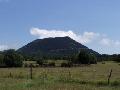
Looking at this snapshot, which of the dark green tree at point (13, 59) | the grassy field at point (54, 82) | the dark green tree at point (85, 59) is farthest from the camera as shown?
the dark green tree at point (85, 59)

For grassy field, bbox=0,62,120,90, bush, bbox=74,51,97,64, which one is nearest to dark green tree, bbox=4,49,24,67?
bush, bbox=74,51,97,64

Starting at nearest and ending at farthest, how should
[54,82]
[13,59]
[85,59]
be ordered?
1. [54,82]
2. [13,59]
3. [85,59]

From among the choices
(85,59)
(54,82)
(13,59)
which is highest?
(85,59)

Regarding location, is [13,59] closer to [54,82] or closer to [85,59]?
[85,59]

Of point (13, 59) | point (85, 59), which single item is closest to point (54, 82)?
point (13, 59)

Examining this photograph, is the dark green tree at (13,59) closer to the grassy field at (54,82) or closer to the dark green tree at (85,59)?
the dark green tree at (85,59)

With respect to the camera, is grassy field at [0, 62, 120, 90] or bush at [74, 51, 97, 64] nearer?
grassy field at [0, 62, 120, 90]

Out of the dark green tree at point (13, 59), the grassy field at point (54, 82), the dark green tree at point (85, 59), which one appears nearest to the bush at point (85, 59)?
the dark green tree at point (85, 59)

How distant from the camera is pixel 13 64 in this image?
377ft

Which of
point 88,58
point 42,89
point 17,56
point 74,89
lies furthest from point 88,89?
point 88,58

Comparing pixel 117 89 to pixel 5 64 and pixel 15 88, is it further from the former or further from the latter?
pixel 5 64

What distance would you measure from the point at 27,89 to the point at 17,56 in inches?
3658

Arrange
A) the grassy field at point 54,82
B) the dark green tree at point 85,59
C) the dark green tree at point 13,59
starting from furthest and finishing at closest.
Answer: the dark green tree at point 85,59, the dark green tree at point 13,59, the grassy field at point 54,82

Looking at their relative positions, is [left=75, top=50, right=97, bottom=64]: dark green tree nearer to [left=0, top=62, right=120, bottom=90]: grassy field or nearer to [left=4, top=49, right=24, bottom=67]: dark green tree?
[left=4, top=49, right=24, bottom=67]: dark green tree
